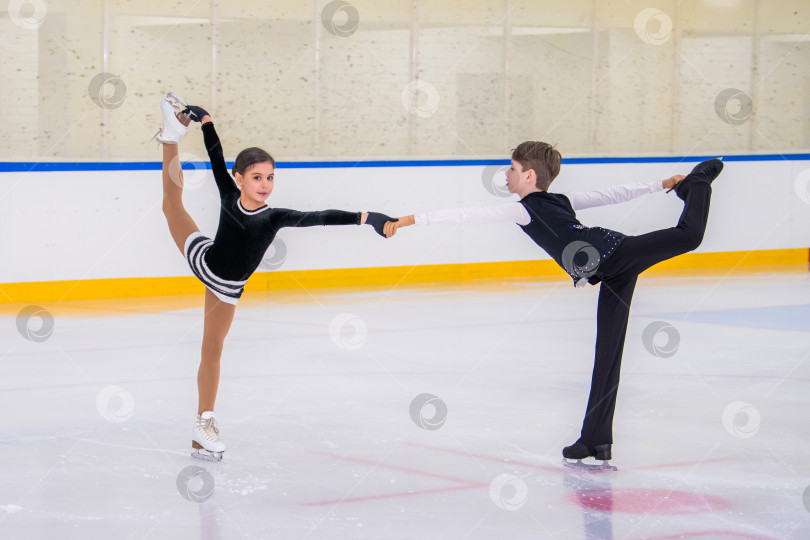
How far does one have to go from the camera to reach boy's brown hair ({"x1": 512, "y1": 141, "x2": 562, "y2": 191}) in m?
4.76

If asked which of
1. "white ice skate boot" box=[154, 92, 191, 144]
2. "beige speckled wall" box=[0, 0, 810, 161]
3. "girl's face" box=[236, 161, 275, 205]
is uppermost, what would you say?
"beige speckled wall" box=[0, 0, 810, 161]

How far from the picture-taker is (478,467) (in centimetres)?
480

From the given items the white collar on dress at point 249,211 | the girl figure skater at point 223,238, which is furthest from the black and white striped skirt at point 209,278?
the white collar on dress at point 249,211

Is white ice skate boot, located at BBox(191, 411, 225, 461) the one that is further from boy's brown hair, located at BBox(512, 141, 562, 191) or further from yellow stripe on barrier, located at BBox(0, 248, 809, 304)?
yellow stripe on barrier, located at BBox(0, 248, 809, 304)

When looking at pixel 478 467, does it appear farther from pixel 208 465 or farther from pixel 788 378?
pixel 788 378

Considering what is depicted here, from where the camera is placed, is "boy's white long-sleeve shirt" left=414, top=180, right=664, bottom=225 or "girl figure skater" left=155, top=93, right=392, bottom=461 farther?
"girl figure skater" left=155, top=93, right=392, bottom=461

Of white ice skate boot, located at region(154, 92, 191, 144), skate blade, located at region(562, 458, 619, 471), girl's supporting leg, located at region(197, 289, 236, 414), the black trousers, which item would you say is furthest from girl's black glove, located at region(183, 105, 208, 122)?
skate blade, located at region(562, 458, 619, 471)

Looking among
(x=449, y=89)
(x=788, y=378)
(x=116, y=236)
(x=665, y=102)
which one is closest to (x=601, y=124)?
(x=665, y=102)

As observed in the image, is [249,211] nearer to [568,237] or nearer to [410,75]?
[568,237]

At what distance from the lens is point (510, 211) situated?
4.65m

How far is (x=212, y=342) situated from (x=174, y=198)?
72 centimetres

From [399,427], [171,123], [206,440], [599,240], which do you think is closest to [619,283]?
[599,240]

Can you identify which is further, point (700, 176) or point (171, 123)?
point (171, 123)

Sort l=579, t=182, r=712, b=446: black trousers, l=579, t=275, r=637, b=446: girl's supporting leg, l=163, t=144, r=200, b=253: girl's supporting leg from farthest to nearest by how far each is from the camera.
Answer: l=163, t=144, r=200, b=253: girl's supporting leg
l=579, t=275, r=637, b=446: girl's supporting leg
l=579, t=182, r=712, b=446: black trousers
